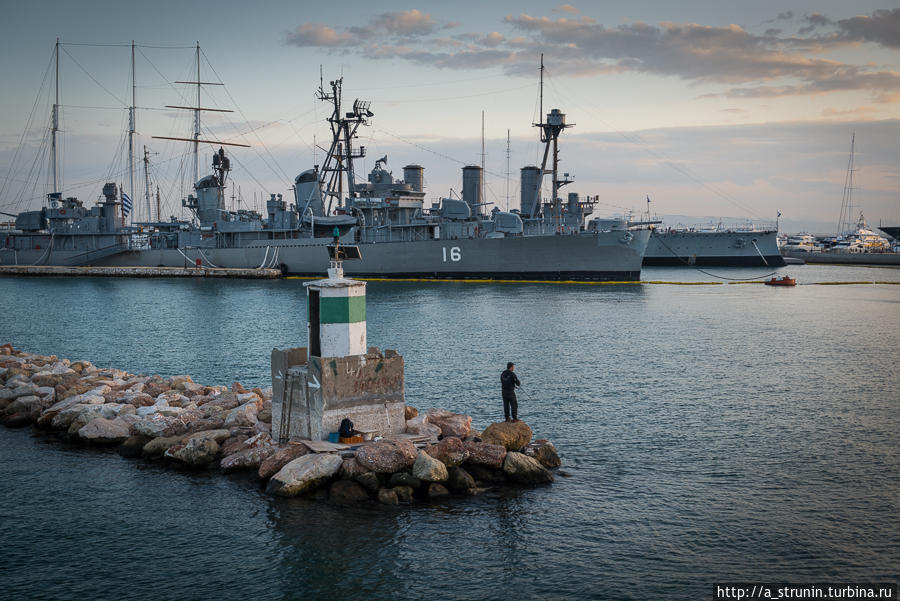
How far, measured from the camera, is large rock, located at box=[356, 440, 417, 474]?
11.7 m

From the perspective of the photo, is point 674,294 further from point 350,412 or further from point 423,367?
point 350,412

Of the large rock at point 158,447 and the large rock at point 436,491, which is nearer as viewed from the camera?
the large rock at point 436,491

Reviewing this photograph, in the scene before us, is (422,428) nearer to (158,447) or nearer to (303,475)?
(303,475)

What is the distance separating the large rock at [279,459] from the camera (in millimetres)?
12172

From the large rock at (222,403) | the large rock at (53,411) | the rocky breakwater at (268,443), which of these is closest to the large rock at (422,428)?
the rocky breakwater at (268,443)

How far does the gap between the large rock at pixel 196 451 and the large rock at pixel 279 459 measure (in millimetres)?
1570

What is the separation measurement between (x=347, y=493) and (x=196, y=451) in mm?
3611

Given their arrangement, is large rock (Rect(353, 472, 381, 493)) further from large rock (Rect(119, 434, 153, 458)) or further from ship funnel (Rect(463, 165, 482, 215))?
ship funnel (Rect(463, 165, 482, 215))

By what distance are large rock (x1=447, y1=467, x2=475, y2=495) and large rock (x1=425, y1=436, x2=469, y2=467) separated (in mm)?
210

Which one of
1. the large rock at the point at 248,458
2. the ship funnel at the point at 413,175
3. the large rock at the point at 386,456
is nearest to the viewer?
the large rock at the point at 386,456

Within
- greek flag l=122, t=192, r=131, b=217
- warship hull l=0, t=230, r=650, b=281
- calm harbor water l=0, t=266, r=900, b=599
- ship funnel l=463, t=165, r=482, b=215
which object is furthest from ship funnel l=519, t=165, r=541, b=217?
calm harbor water l=0, t=266, r=900, b=599

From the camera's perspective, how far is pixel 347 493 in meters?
11.5

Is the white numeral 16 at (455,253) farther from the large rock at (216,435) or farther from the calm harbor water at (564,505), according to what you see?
the large rock at (216,435)

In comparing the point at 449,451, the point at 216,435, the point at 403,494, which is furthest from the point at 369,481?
the point at 216,435
